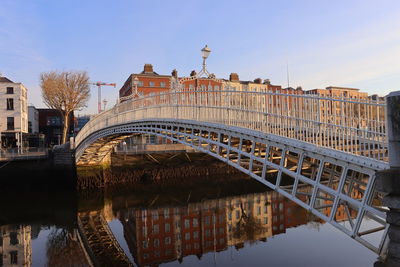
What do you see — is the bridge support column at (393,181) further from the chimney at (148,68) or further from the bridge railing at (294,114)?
the chimney at (148,68)

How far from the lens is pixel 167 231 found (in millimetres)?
14898

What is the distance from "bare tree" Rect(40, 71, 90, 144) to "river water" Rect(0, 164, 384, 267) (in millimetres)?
13582

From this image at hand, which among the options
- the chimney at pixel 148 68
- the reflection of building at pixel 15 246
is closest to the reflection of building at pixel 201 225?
the reflection of building at pixel 15 246

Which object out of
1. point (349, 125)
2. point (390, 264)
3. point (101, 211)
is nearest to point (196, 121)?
point (349, 125)

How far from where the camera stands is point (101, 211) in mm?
18469

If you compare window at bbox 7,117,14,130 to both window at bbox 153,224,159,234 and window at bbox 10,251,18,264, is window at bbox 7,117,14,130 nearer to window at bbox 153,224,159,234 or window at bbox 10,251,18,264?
window at bbox 10,251,18,264

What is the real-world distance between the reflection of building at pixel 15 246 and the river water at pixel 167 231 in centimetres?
4

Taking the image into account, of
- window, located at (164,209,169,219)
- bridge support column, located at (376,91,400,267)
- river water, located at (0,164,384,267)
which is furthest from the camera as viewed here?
window, located at (164,209,169,219)

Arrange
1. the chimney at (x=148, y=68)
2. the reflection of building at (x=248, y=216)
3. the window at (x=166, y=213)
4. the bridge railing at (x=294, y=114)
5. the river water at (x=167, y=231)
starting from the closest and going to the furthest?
1. the bridge railing at (x=294, y=114)
2. the river water at (x=167, y=231)
3. the reflection of building at (x=248, y=216)
4. the window at (x=166, y=213)
5. the chimney at (x=148, y=68)

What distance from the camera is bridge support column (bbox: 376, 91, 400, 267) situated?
4.28 m

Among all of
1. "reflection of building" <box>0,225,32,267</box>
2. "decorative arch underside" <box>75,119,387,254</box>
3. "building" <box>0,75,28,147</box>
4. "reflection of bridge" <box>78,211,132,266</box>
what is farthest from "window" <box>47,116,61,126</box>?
"reflection of building" <box>0,225,32,267</box>

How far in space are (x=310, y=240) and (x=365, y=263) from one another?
2.66 metres

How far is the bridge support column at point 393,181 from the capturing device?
14.0ft

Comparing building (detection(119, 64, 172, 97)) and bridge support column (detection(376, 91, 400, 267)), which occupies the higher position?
building (detection(119, 64, 172, 97))
